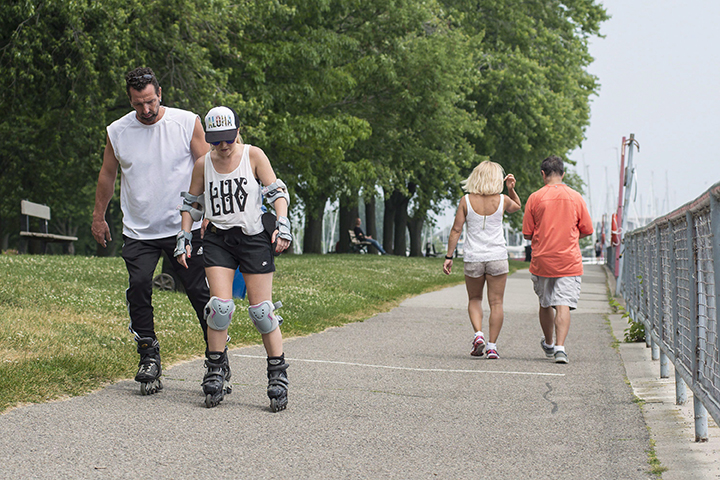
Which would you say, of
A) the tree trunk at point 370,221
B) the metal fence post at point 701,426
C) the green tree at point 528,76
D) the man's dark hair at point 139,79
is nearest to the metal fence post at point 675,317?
the metal fence post at point 701,426

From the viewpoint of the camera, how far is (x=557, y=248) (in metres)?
8.16

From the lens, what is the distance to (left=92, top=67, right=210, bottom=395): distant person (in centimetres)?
573

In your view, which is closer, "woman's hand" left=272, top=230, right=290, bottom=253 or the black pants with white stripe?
"woman's hand" left=272, top=230, right=290, bottom=253

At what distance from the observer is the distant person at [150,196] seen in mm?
5734

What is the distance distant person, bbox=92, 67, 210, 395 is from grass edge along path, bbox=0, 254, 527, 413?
598 mm

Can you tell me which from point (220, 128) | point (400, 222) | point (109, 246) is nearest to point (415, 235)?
point (400, 222)

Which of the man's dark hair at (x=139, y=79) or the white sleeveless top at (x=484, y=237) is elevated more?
the man's dark hair at (x=139, y=79)

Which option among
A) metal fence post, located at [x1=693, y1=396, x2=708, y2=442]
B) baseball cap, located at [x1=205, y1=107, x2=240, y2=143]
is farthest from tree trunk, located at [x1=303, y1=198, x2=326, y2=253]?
metal fence post, located at [x1=693, y1=396, x2=708, y2=442]

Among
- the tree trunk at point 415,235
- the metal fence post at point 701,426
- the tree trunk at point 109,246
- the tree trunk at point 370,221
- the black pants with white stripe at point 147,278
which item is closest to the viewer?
the metal fence post at point 701,426

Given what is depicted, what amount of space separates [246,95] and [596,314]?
43.2 feet

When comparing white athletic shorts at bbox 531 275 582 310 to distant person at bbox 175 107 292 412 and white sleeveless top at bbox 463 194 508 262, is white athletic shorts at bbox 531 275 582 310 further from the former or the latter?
distant person at bbox 175 107 292 412

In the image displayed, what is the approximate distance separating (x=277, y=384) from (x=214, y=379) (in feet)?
1.26

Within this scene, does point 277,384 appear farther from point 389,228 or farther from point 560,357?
point 389,228

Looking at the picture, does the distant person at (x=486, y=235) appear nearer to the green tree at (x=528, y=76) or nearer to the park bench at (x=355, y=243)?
the green tree at (x=528, y=76)
